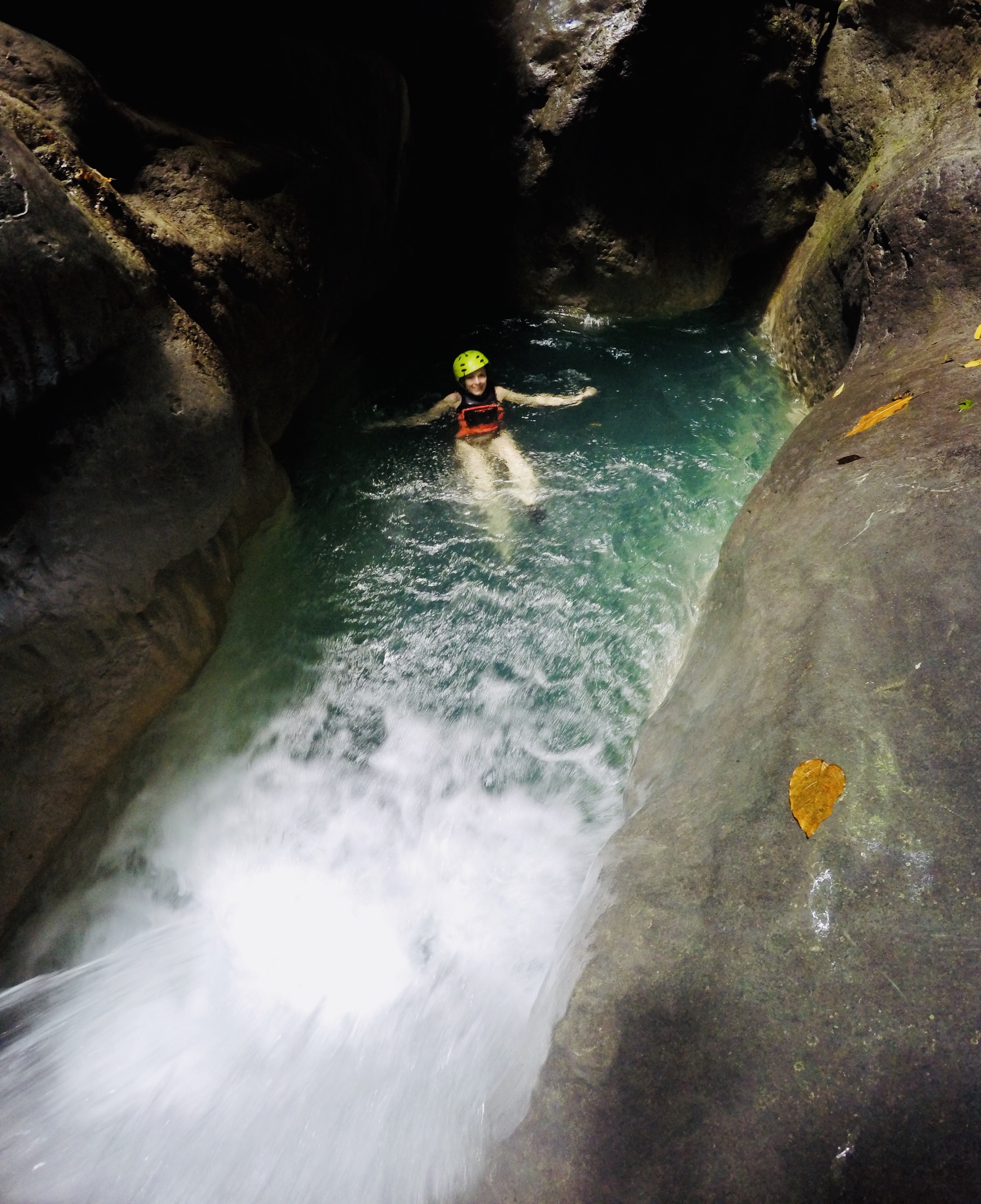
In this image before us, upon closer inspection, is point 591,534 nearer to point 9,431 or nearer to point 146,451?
point 146,451

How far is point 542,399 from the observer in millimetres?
5809

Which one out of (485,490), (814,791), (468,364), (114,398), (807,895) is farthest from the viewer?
(468,364)

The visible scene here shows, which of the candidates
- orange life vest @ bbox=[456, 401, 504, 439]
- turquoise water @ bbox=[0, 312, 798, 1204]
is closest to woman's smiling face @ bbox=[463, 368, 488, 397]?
orange life vest @ bbox=[456, 401, 504, 439]

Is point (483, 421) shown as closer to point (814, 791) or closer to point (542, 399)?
point (542, 399)

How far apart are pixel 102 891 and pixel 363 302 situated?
17.3 feet

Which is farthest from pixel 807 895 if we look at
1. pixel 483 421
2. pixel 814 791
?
pixel 483 421

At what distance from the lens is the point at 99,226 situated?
296 centimetres

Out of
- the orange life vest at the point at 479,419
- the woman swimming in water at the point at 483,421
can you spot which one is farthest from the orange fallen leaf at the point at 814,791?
the orange life vest at the point at 479,419

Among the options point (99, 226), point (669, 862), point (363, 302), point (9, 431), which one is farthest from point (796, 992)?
point (363, 302)

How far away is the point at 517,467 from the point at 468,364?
922mm

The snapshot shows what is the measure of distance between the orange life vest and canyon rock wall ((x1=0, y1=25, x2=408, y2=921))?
146cm

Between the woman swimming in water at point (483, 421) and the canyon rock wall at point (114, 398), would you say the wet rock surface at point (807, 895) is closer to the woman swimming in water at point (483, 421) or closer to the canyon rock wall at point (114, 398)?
the woman swimming in water at point (483, 421)

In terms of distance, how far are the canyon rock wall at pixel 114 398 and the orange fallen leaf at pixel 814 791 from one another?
9.18ft

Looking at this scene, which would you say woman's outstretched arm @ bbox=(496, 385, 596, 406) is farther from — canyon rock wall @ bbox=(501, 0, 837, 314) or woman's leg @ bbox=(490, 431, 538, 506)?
canyon rock wall @ bbox=(501, 0, 837, 314)
